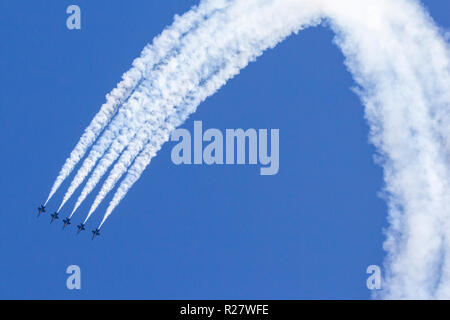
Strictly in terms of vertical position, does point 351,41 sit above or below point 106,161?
above

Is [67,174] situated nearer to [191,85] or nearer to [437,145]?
[191,85]
